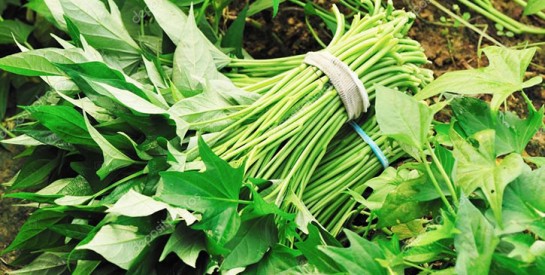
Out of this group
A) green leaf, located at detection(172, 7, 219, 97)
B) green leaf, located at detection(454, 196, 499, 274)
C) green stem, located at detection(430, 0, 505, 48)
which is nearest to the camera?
green leaf, located at detection(454, 196, 499, 274)

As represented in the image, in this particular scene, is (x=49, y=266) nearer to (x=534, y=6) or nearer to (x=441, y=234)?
(x=441, y=234)

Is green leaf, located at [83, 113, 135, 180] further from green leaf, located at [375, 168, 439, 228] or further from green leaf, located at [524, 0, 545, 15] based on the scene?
green leaf, located at [524, 0, 545, 15]

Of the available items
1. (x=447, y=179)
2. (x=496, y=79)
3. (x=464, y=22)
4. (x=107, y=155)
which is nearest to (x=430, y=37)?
(x=464, y=22)

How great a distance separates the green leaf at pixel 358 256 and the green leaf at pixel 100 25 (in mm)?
447

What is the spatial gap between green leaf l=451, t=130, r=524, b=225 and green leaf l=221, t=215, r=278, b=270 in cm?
22

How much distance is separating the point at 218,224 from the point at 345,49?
1.09 ft

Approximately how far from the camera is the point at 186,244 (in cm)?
76

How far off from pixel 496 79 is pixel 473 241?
24 cm

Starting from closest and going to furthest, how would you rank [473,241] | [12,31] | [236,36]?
[473,241] → [236,36] → [12,31]

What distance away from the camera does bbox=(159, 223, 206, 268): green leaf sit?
2.43 ft

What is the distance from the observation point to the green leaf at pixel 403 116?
0.72 meters

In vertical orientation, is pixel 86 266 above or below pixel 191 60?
→ below

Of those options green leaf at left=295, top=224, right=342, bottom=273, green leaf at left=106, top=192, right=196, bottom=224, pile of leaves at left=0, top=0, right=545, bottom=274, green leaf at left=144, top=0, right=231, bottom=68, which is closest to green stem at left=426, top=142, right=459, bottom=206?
pile of leaves at left=0, top=0, right=545, bottom=274

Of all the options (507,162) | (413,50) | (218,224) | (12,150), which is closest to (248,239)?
(218,224)
